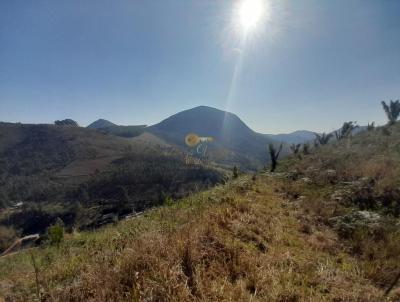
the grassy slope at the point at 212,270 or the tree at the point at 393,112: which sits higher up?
the tree at the point at 393,112

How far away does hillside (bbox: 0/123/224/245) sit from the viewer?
87562 millimetres

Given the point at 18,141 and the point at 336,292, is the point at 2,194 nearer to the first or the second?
the point at 18,141

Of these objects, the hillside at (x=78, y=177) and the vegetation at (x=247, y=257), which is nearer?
the vegetation at (x=247, y=257)

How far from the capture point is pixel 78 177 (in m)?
132

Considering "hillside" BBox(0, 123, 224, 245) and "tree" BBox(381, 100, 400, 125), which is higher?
"tree" BBox(381, 100, 400, 125)

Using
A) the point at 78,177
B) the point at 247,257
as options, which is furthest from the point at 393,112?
the point at 78,177

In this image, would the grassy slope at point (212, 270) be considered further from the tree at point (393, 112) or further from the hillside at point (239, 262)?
the tree at point (393, 112)

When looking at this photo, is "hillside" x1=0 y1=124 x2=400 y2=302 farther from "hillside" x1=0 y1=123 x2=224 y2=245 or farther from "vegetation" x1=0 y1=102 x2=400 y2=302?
"hillside" x1=0 y1=123 x2=224 y2=245

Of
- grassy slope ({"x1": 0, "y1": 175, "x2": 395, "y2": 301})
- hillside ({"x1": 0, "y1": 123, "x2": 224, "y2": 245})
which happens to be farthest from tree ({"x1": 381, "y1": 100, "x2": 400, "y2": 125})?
grassy slope ({"x1": 0, "y1": 175, "x2": 395, "y2": 301})

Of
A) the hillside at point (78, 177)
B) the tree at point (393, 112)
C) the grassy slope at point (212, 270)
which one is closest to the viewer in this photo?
the grassy slope at point (212, 270)

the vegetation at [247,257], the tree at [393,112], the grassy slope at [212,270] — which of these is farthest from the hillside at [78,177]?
the grassy slope at [212,270]

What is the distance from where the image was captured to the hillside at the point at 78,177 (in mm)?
87562

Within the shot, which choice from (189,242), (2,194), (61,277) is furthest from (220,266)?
(2,194)

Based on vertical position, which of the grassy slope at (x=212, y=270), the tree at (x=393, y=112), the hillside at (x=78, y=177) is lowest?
the hillside at (x=78, y=177)
